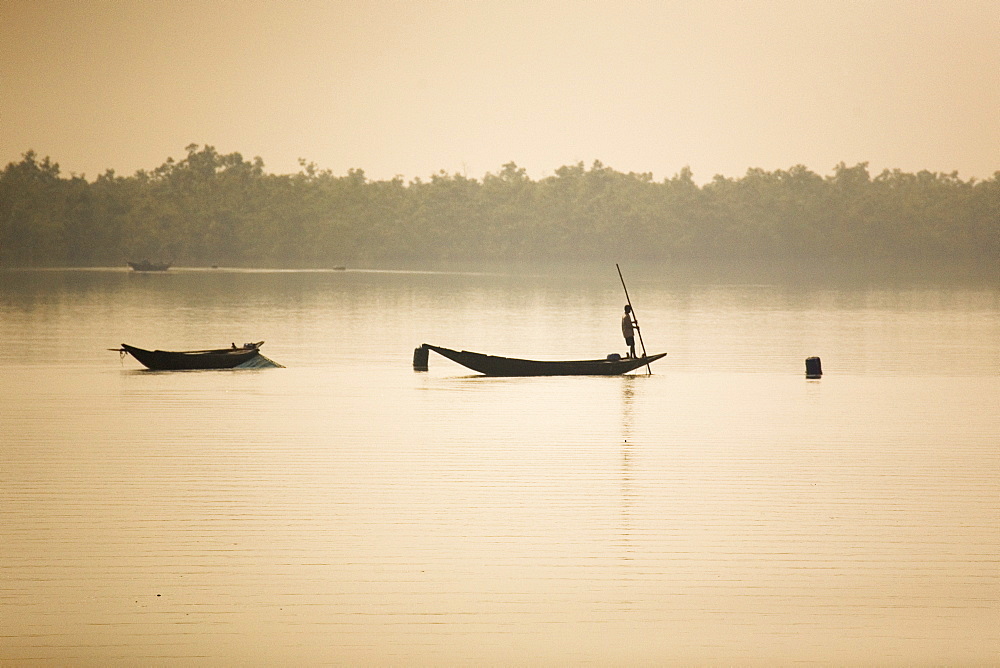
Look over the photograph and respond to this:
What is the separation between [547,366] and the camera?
69.5ft

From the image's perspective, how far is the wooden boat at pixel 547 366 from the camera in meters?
21.0

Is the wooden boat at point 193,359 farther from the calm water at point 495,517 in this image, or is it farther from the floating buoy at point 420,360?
the floating buoy at point 420,360

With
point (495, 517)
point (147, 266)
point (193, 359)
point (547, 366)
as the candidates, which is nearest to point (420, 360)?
point (547, 366)

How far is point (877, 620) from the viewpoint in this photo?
746 cm

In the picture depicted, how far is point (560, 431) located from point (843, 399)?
19.3ft

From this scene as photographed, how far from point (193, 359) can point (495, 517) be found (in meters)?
12.8

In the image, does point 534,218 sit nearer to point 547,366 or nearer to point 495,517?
point 547,366

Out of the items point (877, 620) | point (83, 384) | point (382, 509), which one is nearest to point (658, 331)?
point (83, 384)

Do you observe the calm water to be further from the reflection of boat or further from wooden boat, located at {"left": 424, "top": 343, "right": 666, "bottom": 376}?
the reflection of boat

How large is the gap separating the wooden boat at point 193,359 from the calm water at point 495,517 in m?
0.37

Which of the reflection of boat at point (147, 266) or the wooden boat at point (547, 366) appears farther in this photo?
the reflection of boat at point (147, 266)

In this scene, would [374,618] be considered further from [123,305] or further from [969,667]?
[123,305]

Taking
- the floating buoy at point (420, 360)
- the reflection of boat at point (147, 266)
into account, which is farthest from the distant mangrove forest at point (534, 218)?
the floating buoy at point (420, 360)

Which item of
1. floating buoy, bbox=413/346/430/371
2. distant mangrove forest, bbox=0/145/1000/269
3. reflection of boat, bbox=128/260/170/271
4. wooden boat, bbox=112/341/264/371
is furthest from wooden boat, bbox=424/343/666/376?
distant mangrove forest, bbox=0/145/1000/269
